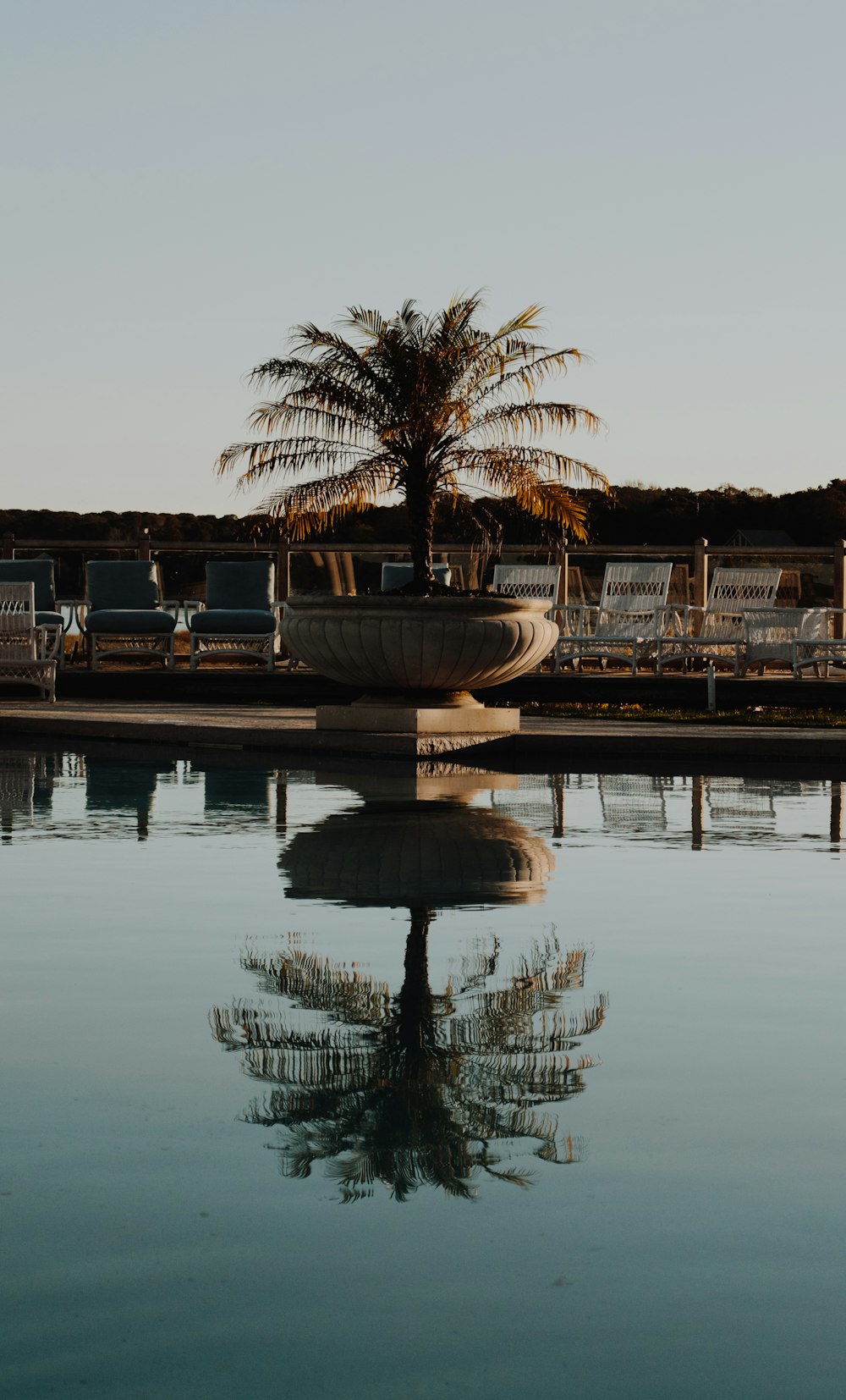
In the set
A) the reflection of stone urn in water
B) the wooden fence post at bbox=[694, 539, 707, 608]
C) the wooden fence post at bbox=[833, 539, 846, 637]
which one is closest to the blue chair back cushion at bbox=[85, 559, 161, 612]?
the wooden fence post at bbox=[694, 539, 707, 608]

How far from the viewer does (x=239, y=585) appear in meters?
18.3

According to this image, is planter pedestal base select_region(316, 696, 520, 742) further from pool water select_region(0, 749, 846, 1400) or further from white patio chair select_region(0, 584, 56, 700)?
white patio chair select_region(0, 584, 56, 700)

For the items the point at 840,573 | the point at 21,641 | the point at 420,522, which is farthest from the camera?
the point at 840,573

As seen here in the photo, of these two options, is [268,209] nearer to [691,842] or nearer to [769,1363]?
[691,842]

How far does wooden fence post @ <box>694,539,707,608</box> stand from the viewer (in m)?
19.3

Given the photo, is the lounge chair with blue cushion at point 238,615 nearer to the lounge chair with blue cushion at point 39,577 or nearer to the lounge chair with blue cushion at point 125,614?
the lounge chair with blue cushion at point 125,614

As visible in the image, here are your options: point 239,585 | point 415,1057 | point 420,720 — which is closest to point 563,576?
point 239,585

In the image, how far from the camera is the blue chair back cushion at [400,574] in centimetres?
1820

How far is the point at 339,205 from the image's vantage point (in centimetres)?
1605

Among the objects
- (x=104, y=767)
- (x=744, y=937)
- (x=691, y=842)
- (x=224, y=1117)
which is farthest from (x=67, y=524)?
(x=224, y=1117)

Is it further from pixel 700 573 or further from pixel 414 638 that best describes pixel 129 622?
pixel 414 638

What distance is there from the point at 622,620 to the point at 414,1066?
14612mm

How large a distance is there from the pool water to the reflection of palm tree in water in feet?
0.04

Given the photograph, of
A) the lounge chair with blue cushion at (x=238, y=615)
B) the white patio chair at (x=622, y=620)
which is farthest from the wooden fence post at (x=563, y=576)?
the lounge chair with blue cushion at (x=238, y=615)
